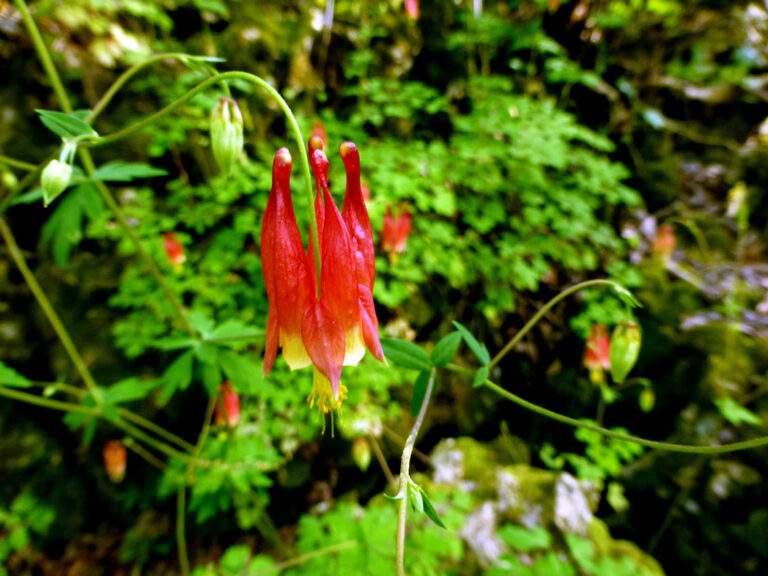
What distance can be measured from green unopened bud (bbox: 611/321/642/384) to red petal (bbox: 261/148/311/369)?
2.99ft

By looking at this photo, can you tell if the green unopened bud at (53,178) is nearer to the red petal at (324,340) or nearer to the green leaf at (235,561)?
the red petal at (324,340)

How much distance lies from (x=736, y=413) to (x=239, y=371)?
94.8 inches

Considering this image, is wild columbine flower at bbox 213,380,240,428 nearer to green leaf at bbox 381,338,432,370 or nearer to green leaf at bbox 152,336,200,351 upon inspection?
green leaf at bbox 152,336,200,351

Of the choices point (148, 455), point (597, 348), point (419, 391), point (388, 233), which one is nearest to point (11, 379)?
point (148, 455)

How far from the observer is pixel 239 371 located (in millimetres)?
1192

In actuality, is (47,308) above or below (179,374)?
above

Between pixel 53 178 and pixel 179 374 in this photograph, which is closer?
pixel 53 178

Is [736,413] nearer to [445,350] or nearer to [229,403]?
[445,350]

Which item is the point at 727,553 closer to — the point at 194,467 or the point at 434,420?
the point at 434,420

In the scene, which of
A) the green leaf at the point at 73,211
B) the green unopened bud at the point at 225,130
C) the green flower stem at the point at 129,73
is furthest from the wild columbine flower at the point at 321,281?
the green leaf at the point at 73,211

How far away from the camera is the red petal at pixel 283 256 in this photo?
65 centimetres

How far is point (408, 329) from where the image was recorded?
7.13ft

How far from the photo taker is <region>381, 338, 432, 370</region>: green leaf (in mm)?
928

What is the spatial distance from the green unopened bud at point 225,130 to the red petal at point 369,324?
423 mm
